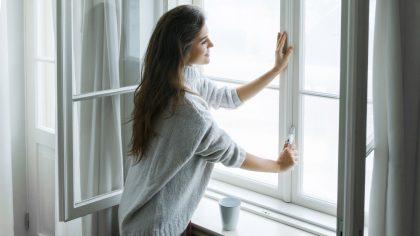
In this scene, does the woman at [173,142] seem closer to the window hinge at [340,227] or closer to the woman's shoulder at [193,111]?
the woman's shoulder at [193,111]

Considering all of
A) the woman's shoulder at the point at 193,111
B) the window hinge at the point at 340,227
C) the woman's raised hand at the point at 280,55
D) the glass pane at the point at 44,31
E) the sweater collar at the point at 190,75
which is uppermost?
the glass pane at the point at 44,31

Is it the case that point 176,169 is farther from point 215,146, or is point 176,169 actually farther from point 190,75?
point 190,75

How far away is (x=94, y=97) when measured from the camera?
245 centimetres

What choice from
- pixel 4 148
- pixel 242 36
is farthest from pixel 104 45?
pixel 4 148

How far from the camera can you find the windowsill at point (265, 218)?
2441 mm

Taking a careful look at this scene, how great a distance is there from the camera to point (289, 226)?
8.16ft

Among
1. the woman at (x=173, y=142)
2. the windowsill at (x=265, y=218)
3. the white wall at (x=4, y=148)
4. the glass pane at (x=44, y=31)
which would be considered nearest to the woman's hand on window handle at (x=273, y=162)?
the woman at (x=173, y=142)

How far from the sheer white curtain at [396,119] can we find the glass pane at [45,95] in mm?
2071

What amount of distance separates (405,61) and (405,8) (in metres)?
0.15

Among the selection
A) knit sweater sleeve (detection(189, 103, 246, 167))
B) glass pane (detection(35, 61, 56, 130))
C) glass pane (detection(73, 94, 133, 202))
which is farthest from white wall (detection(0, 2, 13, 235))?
knit sweater sleeve (detection(189, 103, 246, 167))

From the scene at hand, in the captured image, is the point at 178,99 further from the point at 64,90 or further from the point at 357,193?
the point at 357,193

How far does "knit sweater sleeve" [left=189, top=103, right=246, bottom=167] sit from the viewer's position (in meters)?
2.16

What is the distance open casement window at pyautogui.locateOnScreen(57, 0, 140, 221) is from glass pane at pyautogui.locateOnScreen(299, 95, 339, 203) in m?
0.72

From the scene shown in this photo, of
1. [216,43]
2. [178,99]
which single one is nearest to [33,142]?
[216,43]
